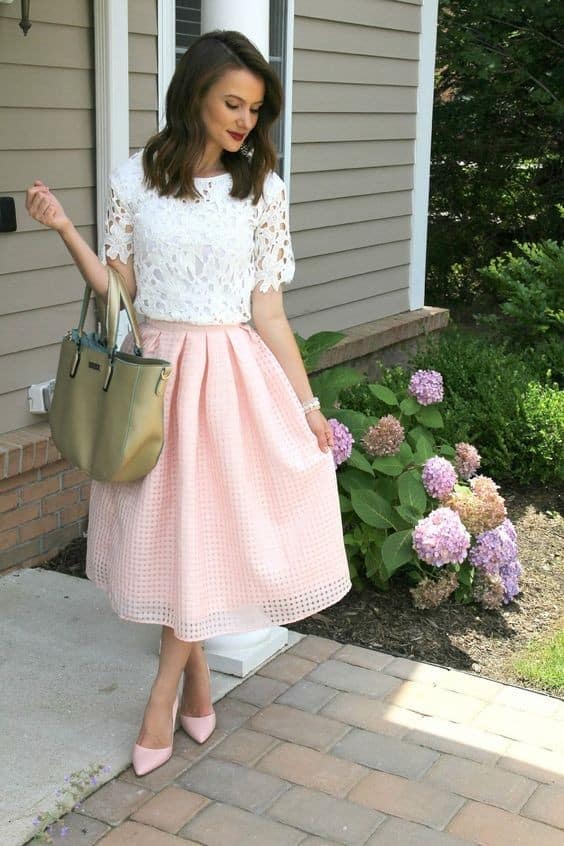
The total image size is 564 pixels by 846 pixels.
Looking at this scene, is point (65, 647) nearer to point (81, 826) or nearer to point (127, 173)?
point (81, 826)

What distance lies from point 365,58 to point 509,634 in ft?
12.0

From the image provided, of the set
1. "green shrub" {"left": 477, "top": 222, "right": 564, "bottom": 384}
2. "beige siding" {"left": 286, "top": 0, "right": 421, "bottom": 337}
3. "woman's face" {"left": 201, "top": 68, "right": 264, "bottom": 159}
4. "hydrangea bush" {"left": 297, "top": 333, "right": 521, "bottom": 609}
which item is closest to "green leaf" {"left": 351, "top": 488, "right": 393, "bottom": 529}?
"hydrangea bush" {"left": 297, "top": 333, "right": 521, "bottom": 609}

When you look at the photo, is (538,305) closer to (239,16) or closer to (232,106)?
(239,16)

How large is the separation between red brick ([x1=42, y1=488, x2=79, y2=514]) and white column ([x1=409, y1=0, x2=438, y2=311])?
11.3 feet

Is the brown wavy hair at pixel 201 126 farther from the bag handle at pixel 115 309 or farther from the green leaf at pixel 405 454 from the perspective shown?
the green leaf at pixel 405 454

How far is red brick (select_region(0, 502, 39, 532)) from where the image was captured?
13.2 ft

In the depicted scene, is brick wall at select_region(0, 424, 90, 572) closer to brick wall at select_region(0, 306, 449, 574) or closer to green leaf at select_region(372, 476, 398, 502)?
brick wall at select_region(0, 306, 449, 574)

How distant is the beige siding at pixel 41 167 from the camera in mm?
3875

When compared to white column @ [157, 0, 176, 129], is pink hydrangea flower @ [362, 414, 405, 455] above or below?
below

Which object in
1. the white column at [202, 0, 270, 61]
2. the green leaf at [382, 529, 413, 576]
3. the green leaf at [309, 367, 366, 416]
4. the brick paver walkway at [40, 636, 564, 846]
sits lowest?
the brick paver walkway at [40, 636, 564, 846]

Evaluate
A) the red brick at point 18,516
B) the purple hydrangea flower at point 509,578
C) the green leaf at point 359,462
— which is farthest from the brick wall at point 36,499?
the purple hydrangea flower at point 509,578

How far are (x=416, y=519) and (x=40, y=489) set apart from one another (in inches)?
55.4

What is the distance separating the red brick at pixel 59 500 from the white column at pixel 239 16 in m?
1.84

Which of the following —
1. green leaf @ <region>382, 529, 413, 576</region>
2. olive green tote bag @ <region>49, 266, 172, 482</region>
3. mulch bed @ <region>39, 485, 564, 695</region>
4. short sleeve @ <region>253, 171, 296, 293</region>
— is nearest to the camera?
olive green tote bag @ <region>49, 266, 172, 482</region>
